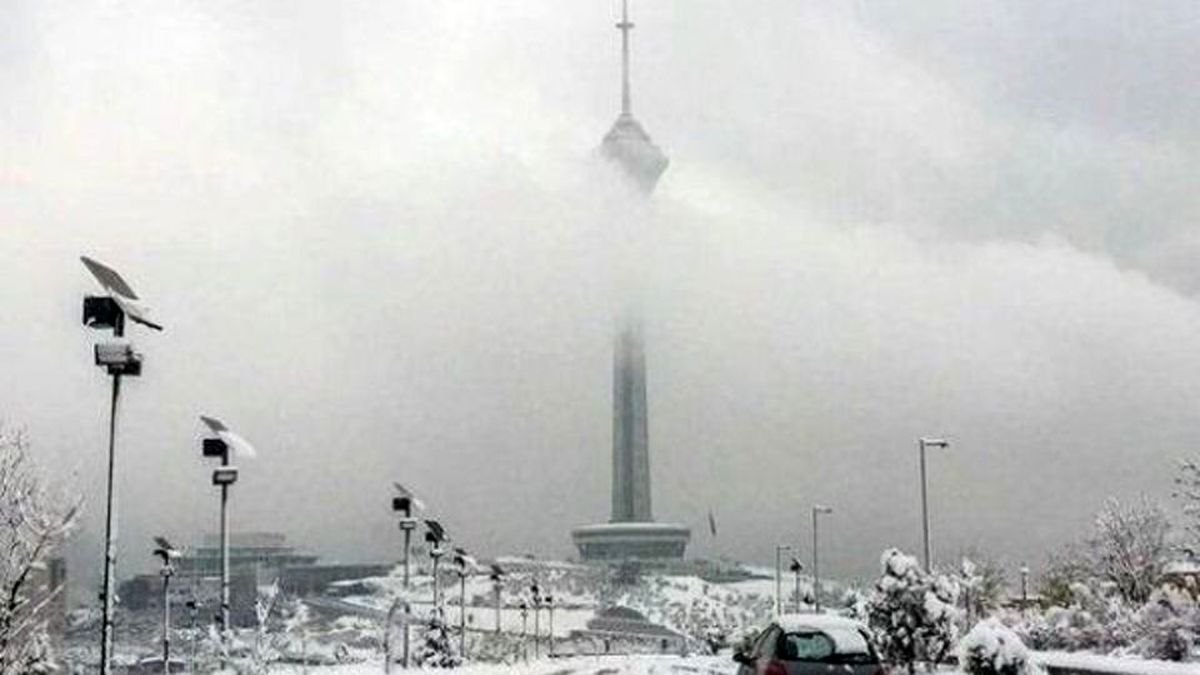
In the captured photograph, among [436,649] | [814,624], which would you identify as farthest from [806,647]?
[436,649]

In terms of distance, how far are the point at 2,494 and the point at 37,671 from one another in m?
6.38

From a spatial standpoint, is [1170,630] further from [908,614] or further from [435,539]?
[435,539]

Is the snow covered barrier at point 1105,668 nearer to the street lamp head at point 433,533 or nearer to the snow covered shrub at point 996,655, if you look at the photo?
the snow covered shrub at point 996,655

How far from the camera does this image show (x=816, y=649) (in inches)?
874

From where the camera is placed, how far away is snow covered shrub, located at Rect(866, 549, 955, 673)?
38750 millimetres

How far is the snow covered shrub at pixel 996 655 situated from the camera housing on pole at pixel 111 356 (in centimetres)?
1408

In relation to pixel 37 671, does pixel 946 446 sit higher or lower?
higher

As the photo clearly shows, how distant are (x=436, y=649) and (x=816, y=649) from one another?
53.1m

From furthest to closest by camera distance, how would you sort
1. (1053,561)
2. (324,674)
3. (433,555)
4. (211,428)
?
(1053,561) < (433,555) < (324,674) < (211,428)

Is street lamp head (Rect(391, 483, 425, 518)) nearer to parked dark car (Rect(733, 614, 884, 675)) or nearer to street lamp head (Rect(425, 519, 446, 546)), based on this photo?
street lamp head (Rect(425, 519, 446, 546))

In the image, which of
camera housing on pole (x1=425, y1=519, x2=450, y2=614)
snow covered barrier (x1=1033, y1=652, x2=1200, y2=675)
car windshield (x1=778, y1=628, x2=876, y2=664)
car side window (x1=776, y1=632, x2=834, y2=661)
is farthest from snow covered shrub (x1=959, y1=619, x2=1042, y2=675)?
camera housing on pole (x1=425, y1=519, x2=450, y2=614)

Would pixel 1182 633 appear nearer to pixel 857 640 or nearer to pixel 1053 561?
pixel 857 640

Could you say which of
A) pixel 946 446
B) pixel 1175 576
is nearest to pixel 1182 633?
pixel 946 446

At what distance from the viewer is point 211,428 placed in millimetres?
37156
